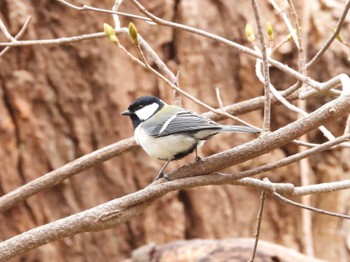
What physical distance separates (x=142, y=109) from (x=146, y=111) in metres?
0.02

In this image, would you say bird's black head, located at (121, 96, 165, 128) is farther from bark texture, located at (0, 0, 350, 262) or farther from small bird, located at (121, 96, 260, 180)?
bark texture, located at (0, 0, 350, 262)

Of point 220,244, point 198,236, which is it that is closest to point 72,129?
point 198,236

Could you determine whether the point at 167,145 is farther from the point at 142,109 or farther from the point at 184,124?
the point at 142,109

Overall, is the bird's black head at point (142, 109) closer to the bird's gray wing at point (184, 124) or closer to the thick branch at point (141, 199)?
the bird's gray wing at point (184, 124)

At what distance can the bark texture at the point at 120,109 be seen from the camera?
15.7 feet

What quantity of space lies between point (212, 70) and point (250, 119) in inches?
17.6

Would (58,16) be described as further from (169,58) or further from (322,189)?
(322,189)

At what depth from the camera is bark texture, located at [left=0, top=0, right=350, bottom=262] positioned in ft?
15.7

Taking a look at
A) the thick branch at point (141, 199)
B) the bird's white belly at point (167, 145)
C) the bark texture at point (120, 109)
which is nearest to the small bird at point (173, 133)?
the bird's white belly at point (167, 145)

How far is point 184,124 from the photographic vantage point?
8.79ft

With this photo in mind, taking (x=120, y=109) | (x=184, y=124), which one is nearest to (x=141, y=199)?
(x=184, y=124)

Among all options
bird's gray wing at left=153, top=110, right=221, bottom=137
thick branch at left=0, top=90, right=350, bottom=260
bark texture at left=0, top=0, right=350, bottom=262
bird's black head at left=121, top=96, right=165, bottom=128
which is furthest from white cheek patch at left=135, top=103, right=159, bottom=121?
bark texture at left=0, top=0, right=350, bottom=262

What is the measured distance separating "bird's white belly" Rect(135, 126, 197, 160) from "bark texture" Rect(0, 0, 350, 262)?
208 centimetres

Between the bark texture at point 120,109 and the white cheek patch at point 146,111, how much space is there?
177 cm
